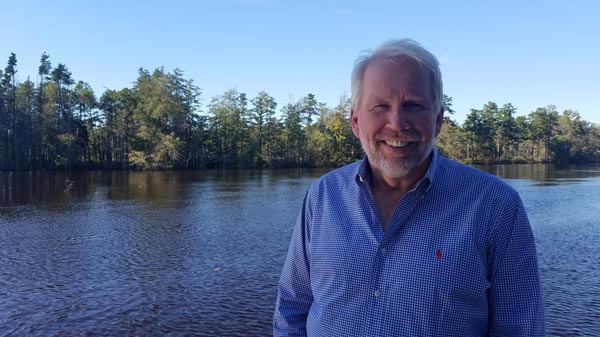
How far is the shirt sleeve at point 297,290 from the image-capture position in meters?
2.21

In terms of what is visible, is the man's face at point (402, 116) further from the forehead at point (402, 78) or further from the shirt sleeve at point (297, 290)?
the shirt sleeve at point (297, 290)

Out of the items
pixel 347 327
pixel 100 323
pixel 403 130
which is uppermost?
pixel 403 130

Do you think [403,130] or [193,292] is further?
[193,292]

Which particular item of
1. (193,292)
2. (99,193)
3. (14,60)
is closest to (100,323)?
(193,292)

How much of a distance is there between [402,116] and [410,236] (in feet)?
1.79

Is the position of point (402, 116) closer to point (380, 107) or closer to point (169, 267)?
point (380, 107)

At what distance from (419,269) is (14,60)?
79558mm

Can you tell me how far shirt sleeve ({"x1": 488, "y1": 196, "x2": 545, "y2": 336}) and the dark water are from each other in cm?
823

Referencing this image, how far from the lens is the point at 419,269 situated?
1777 mm

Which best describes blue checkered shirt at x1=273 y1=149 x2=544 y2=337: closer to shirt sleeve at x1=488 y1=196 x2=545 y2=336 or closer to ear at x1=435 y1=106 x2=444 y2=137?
shirt sleeve at x1=488 y1=196 x2=545 y2=336

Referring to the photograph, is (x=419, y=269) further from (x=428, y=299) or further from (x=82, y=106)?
(x=82, y=106)

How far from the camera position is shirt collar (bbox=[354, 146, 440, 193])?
73.4 inches

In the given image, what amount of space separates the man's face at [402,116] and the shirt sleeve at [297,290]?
0.58 metres

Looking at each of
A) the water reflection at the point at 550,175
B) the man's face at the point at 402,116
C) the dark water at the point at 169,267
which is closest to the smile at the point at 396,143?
the man's face at the point at 402,116
